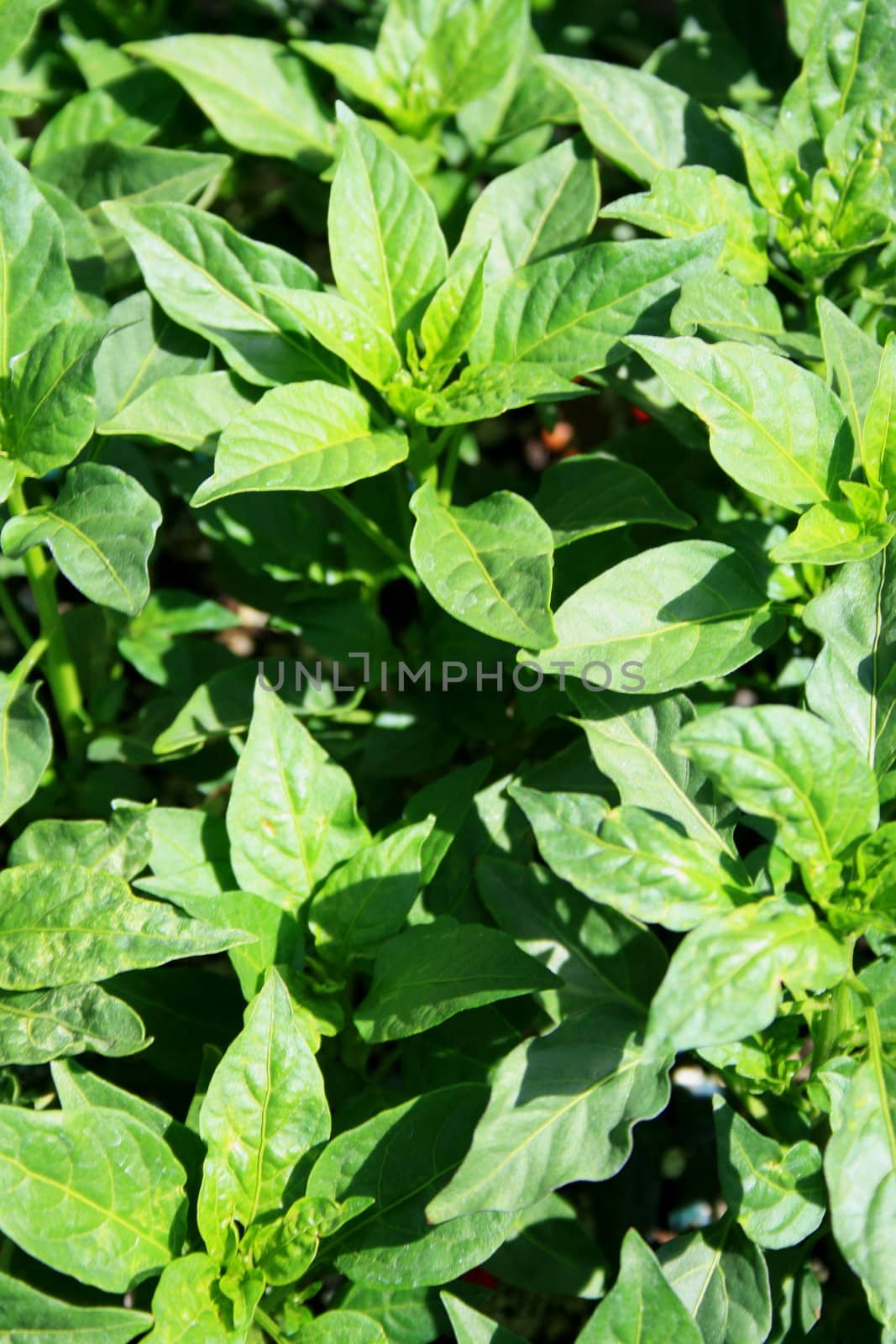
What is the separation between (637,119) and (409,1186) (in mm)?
1370

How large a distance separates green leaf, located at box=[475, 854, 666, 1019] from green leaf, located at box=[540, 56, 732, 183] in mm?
919

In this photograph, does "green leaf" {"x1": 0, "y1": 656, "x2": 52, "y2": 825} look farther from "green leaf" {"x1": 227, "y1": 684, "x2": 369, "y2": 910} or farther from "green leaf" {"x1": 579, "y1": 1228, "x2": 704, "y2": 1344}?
"green leaf" {"x1": 579, "y1": 1228, "x2": 704, "y2": 1344}

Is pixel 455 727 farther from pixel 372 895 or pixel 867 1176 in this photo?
pixel 867 1176

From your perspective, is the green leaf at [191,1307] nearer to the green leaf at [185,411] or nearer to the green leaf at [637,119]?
the green leaf at [185,411]

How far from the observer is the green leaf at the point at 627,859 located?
3.71ft

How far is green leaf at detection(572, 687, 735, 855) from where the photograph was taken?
133 centimetres

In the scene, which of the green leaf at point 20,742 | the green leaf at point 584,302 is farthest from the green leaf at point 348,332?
the green leaf at point 20,742

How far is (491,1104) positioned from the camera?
1.25m

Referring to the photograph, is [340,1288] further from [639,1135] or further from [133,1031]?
[639,1135]

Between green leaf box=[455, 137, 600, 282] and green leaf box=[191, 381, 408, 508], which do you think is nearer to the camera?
green leaf box=[191, 381, 408, 508]

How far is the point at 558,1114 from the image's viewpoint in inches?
49.6

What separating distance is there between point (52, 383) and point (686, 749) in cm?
84

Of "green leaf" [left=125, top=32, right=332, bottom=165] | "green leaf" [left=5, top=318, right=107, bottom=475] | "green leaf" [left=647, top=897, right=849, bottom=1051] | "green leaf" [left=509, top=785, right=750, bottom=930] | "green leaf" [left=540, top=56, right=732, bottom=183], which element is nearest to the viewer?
"green leaf" [left=647, top=897, right=849, bottom=1051]

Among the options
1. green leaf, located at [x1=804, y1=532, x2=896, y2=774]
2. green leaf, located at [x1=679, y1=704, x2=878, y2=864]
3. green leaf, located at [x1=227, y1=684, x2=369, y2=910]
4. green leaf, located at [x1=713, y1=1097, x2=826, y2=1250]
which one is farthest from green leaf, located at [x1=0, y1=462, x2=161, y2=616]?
green leaf, located at [x1=713, y1=1097, x2=826, y2=1250]
